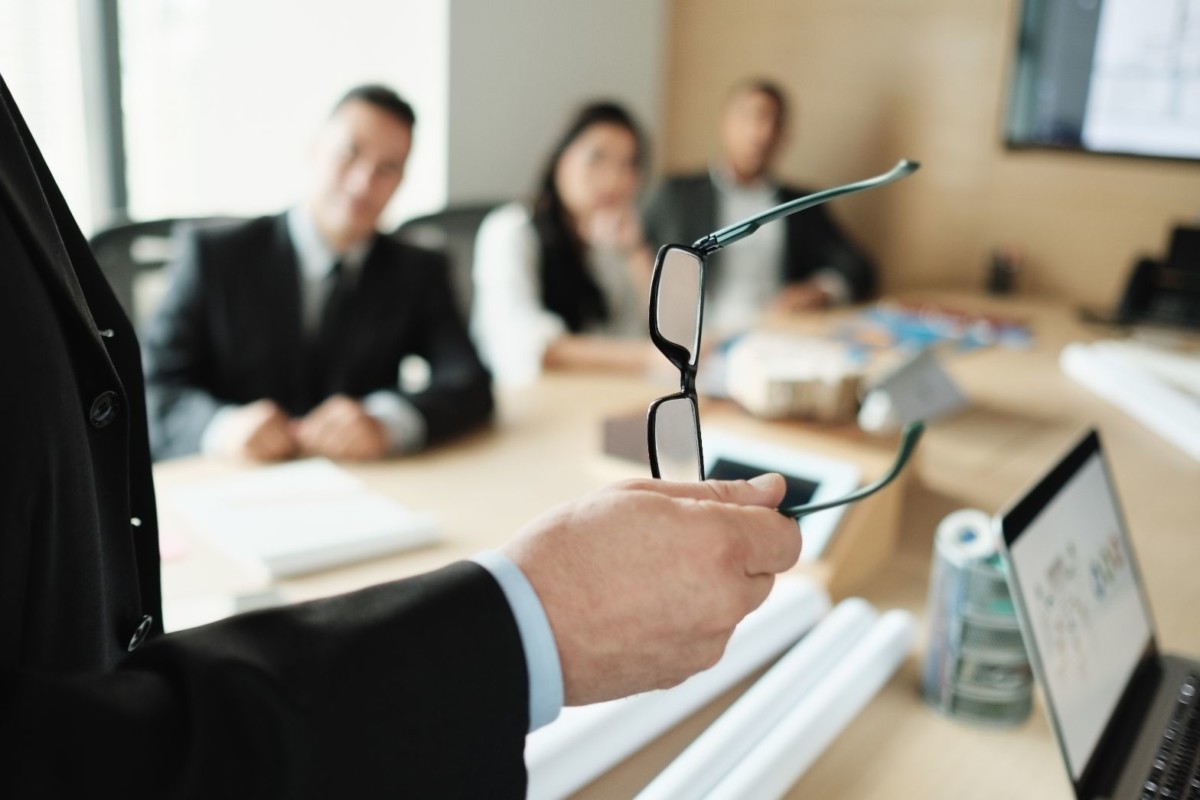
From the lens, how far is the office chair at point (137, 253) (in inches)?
87.4

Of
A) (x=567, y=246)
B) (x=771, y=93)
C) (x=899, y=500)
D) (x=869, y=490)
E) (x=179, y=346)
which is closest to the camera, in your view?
(x=869, y=490)

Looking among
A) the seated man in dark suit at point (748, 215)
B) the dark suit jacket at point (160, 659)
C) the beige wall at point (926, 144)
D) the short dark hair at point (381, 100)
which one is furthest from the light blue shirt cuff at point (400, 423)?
the beige wall at point (926, 144)

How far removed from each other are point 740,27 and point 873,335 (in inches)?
82.7

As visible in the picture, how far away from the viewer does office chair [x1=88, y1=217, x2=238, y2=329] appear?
2.22 meters

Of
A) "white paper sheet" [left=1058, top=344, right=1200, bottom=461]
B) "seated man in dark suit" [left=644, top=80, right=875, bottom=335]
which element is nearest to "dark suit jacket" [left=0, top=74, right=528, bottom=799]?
"white paper sheet" [left=1058, top=344, right=1200, bottom=461]

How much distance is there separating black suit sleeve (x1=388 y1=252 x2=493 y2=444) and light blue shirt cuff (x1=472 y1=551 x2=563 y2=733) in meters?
1.16

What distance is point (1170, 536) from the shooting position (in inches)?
62.3

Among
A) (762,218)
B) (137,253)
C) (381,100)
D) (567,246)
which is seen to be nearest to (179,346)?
(137,253)

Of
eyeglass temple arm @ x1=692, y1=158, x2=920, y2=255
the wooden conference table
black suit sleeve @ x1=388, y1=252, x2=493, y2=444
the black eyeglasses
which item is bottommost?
the wooden conference table

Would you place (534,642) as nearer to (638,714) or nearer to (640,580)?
(640,580)

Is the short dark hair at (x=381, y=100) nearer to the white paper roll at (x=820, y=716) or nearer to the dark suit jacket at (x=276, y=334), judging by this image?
the dark suit jacket at (x=276, y=334)

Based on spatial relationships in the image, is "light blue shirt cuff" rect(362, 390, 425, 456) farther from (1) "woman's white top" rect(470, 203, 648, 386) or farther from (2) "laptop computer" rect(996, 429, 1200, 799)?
(2) "laptop computer" rect(996, 429, 1200, 799)

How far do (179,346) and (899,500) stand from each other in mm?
1382

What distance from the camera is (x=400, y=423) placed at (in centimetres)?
176
